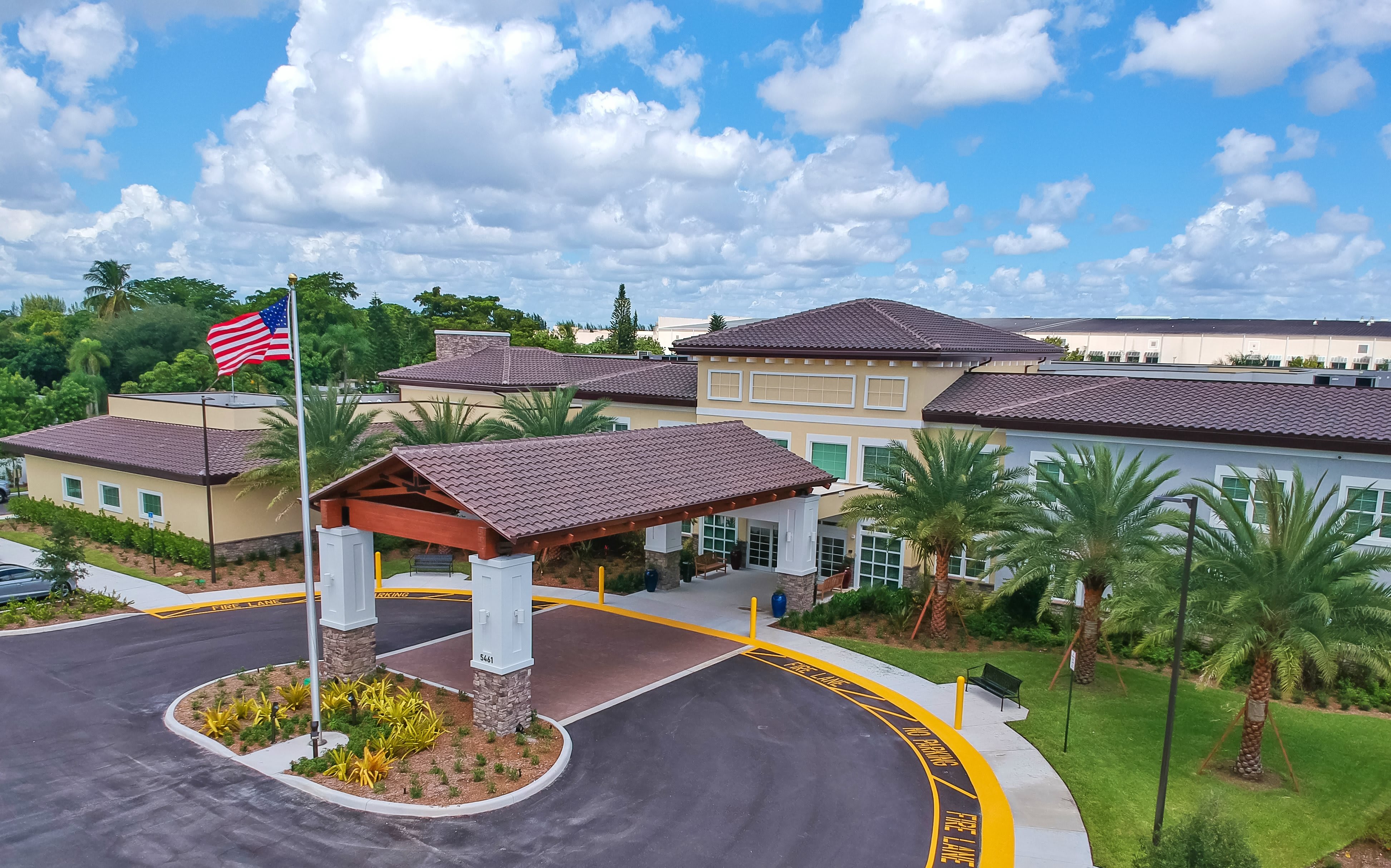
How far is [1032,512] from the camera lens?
21.4m

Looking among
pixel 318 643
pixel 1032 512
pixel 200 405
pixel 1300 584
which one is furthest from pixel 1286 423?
pixel 200 405

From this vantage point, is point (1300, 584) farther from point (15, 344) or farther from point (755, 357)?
point (15, 344)

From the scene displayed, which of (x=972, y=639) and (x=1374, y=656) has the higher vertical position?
(x=1374, y=656)

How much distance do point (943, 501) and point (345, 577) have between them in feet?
49.9

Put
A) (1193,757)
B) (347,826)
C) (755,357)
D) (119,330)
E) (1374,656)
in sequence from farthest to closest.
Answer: (119,330) < (755,357) < (1193,757) < (1374,656) < (347,826)

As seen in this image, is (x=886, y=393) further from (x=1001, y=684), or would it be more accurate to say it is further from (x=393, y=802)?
(x=393, y=802)

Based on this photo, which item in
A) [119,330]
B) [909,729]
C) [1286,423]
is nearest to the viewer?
[909,729]

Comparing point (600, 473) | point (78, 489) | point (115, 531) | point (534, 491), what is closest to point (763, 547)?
point (600, 473)

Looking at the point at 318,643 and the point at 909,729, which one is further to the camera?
the point at 318,643

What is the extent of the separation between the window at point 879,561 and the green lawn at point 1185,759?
6.42 metres

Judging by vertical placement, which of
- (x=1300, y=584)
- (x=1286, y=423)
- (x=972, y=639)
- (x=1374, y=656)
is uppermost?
(x=1286, y=423)

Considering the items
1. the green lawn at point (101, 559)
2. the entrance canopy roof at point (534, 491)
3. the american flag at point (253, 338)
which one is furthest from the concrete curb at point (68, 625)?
the american flag at point (253, 338)

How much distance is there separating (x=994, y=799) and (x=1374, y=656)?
6840 millimetres

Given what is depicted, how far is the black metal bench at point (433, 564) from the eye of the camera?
30.5 metres
